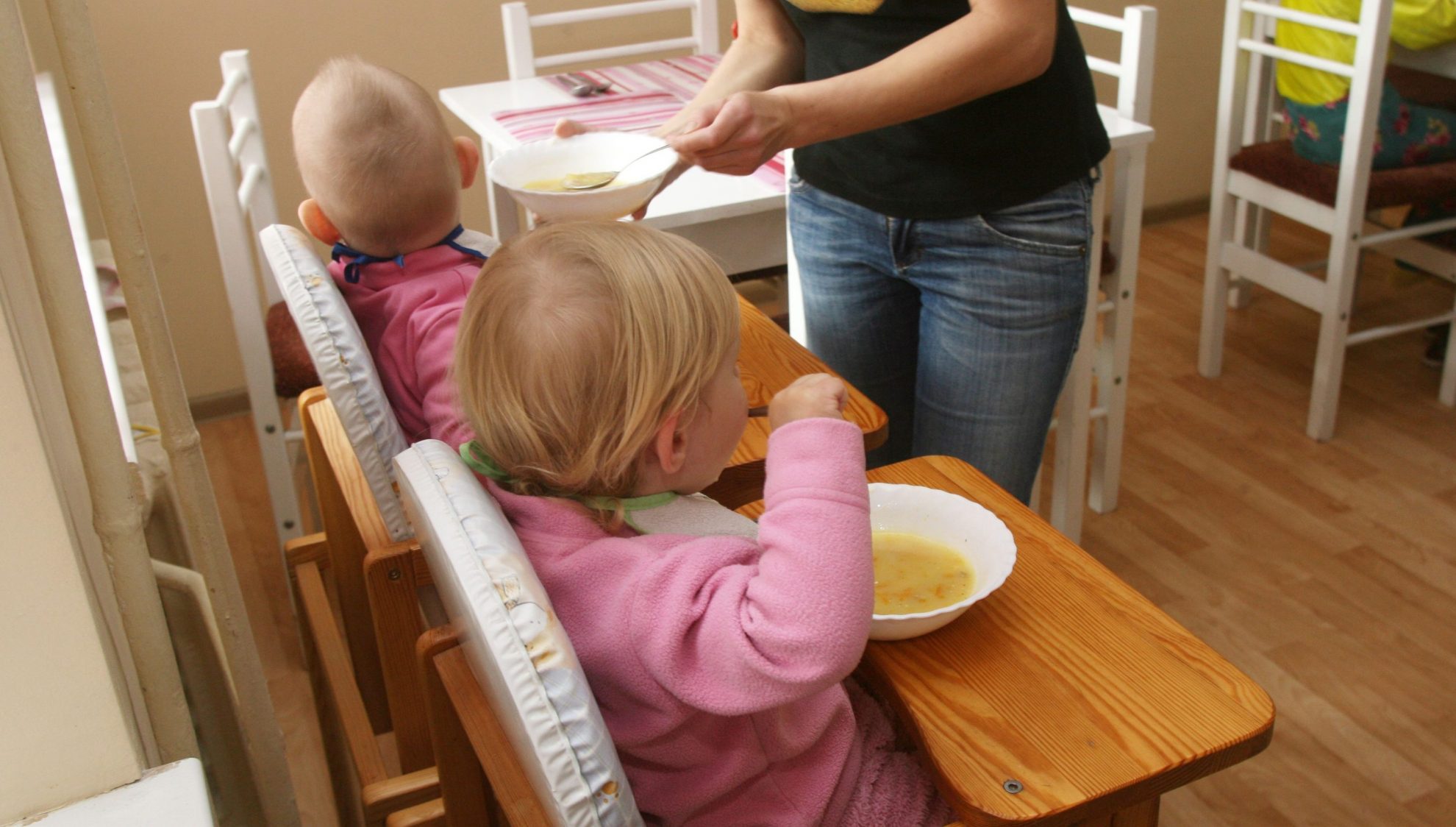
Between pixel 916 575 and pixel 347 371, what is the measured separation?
0.53 metres

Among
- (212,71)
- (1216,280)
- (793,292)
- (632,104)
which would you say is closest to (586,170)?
(793,292)

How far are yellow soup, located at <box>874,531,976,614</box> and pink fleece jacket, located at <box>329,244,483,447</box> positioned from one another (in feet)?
1.43

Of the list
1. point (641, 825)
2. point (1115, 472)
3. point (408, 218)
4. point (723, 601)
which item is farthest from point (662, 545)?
point (1115, 472)

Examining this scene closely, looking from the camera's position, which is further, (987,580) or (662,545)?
(987,580)

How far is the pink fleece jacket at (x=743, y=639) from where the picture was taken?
0.80 meters

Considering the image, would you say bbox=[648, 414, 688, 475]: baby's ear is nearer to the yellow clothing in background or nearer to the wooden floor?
the wooden floor

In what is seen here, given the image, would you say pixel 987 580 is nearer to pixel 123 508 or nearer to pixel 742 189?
pixel 123 508

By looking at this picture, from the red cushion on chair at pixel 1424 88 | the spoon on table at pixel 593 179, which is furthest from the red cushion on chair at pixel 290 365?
the red cushion on chair at pixel 1424 88

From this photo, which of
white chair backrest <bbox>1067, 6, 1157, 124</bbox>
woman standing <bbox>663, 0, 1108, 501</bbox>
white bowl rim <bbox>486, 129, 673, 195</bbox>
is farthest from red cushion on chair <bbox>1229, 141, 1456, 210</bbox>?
→ white bowl rim <bbox>486, 129, 673, 195</bbox>

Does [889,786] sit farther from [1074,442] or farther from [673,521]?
[1074,442]

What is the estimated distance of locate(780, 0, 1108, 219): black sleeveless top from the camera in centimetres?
129

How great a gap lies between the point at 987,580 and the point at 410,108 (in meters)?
0.76

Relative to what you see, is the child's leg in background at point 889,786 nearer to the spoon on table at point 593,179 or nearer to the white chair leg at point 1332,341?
the spoon on table at point 593,179

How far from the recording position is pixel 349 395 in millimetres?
1101
